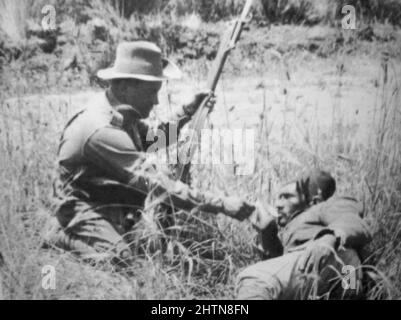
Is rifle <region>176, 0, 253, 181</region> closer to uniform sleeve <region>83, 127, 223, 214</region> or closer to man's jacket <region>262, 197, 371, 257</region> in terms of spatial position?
uniform sleeve <region>83, 127, 223, 214</region>

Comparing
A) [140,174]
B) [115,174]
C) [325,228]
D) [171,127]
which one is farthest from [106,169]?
[325,228]

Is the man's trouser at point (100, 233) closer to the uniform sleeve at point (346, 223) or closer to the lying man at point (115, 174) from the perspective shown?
the lying man at point (115, 174)

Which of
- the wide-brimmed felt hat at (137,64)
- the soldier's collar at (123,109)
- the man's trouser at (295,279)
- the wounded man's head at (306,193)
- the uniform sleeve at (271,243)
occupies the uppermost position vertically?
the wide-brimmed felt hat at (137,64)

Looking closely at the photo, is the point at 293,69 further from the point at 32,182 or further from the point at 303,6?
the point at 32,182

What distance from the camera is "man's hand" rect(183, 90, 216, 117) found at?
120 inches

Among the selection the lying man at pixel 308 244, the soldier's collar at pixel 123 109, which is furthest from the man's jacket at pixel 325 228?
the soldier's collar at pixel 123 109

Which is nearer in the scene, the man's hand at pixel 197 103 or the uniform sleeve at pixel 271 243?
the uniform sleeve at pixel 271 243

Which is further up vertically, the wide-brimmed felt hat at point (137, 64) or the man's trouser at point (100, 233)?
the wide-brimmed felt hat at point (137, 64)

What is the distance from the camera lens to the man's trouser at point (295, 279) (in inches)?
107

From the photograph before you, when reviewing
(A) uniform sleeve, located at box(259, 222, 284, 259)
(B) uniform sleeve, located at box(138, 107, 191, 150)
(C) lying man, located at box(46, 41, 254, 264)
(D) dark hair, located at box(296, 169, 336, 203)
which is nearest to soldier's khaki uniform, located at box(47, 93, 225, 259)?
(C) lying man, located at box(46, 41, 254, 264)

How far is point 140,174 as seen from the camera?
2869 mm

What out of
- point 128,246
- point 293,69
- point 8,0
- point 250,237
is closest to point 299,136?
point 293,69

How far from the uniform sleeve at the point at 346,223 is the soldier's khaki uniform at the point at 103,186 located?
1.46 ft

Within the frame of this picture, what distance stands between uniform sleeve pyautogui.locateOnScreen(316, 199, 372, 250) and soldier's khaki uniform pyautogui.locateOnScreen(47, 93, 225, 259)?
0.44 metres
